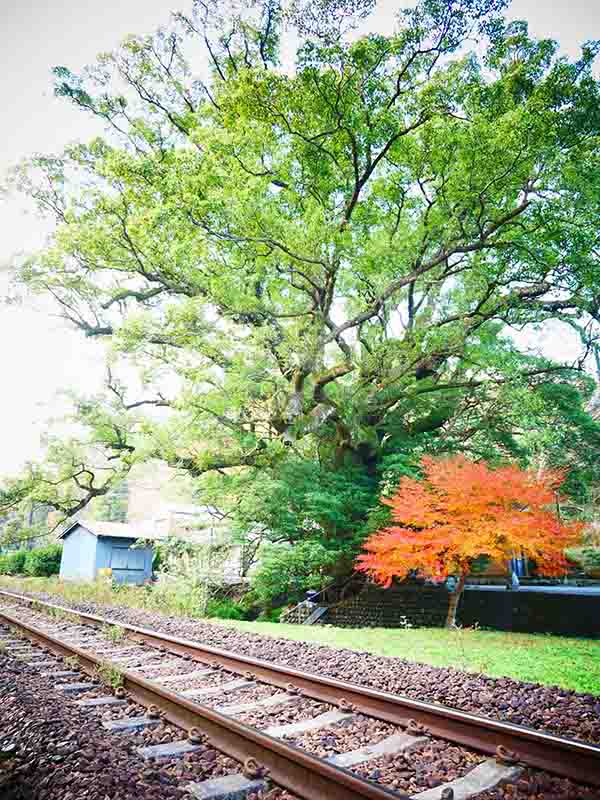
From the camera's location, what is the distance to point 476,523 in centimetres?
1036

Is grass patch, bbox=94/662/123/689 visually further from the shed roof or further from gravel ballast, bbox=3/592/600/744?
the shed roof

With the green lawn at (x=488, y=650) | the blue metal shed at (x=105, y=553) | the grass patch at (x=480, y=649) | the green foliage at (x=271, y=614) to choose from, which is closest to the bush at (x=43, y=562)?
the blue metal shed at (x=105, y=553)

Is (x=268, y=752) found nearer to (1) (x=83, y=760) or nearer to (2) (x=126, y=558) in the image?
(1) (x=83, y=760)

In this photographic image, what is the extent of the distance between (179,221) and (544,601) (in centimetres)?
1230

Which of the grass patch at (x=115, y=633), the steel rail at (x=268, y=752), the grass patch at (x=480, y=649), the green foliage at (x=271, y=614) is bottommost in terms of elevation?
the green foliage at (x=271, y=614)

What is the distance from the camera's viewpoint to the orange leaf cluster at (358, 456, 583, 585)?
33.3 ft

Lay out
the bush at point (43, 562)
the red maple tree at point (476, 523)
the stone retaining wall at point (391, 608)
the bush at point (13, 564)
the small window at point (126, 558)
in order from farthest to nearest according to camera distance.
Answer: the bush at point (13, 564) < the bush at point (43, 562) < the small window at point (126, 558) < the stone retaining wall at point (391, 608) < the red maple tree at point (476, 523)

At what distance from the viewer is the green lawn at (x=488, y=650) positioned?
6.67 m

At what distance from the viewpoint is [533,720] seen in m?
4.38

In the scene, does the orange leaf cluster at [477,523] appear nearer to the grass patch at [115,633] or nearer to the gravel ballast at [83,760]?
the grass patch at [115,633]

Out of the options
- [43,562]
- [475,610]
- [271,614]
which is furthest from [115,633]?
[43,562]

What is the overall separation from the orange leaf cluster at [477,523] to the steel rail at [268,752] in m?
6.96

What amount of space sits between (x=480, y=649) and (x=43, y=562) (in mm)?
28033

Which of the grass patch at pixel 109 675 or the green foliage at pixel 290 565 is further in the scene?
the green foliage at pixel 290 565
